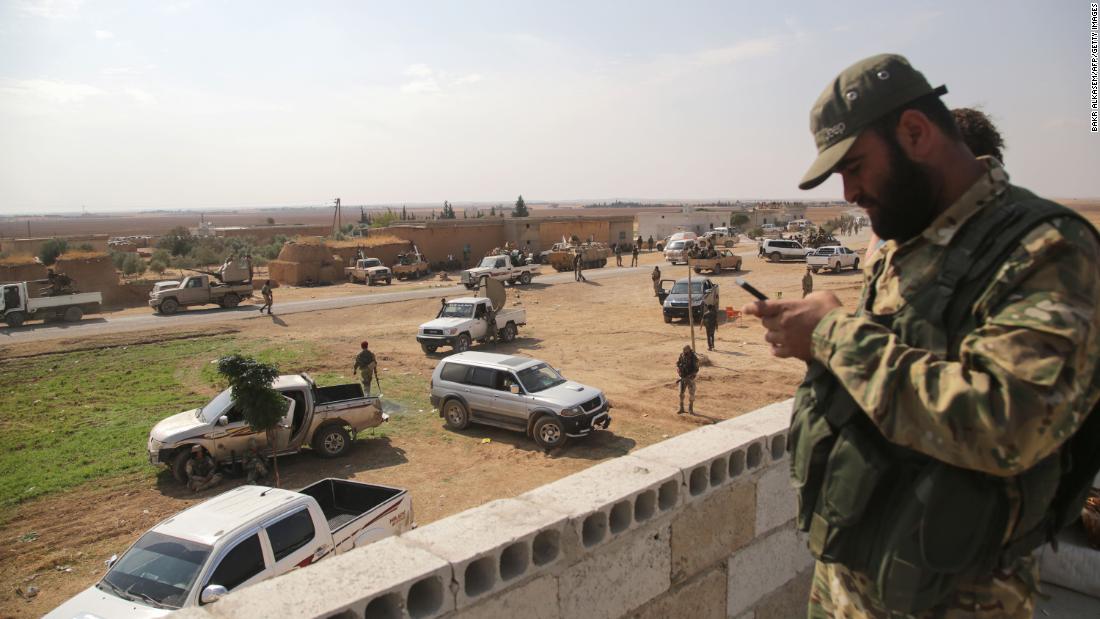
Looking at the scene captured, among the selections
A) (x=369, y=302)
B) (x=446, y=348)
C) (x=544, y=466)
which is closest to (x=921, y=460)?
(x=544, y=466)

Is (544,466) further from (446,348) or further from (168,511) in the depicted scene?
(446,348)

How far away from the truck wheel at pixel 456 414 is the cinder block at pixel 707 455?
1152cm

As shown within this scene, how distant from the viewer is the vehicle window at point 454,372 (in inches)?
608

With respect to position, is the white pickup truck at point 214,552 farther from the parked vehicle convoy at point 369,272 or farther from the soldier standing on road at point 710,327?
the parked vehicle convoy at point 369,272

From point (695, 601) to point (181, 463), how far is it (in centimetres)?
1131

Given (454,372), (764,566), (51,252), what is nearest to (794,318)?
(764,566)

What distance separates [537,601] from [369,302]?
31.8 meters

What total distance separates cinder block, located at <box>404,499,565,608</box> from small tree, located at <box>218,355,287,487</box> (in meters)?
9.71

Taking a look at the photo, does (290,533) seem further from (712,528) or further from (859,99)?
(859,99)

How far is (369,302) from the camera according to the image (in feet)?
110

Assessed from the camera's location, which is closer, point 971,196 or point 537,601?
point 971,196

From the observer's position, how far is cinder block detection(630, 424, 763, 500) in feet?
11.9

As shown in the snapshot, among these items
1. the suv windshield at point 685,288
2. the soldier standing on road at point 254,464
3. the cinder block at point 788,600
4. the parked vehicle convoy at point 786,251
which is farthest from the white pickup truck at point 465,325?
the parked vehicle convoy at point 786,251

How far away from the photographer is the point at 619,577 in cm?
330
